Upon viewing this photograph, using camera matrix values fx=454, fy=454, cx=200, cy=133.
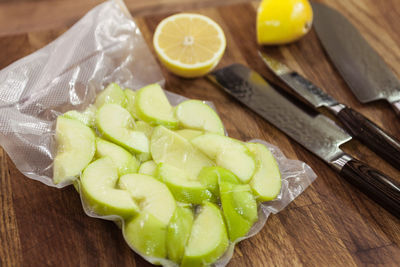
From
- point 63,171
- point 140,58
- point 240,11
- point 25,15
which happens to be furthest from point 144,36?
point 63,171

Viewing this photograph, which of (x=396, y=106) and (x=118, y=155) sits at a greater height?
(x=396, y=106)

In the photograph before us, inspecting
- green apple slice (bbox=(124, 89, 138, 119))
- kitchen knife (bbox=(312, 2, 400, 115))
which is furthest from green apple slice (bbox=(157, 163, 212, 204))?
kitchen knife (bbox=(312, 2, 400, 115))

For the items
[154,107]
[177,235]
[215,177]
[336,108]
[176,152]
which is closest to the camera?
[177,235]

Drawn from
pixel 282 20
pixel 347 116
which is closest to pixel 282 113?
pixel 347 116

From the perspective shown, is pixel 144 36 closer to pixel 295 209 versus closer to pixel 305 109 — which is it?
pixel 305 109

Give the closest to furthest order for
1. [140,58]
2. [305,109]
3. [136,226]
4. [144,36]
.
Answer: [136,226]
[305,109]
[140,58]
[144,36]

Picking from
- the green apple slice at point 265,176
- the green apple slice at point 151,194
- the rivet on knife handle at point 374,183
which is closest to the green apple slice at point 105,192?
the green apple slice at point 151,194

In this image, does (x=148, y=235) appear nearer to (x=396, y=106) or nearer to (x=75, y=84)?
(x=75, y=84)
